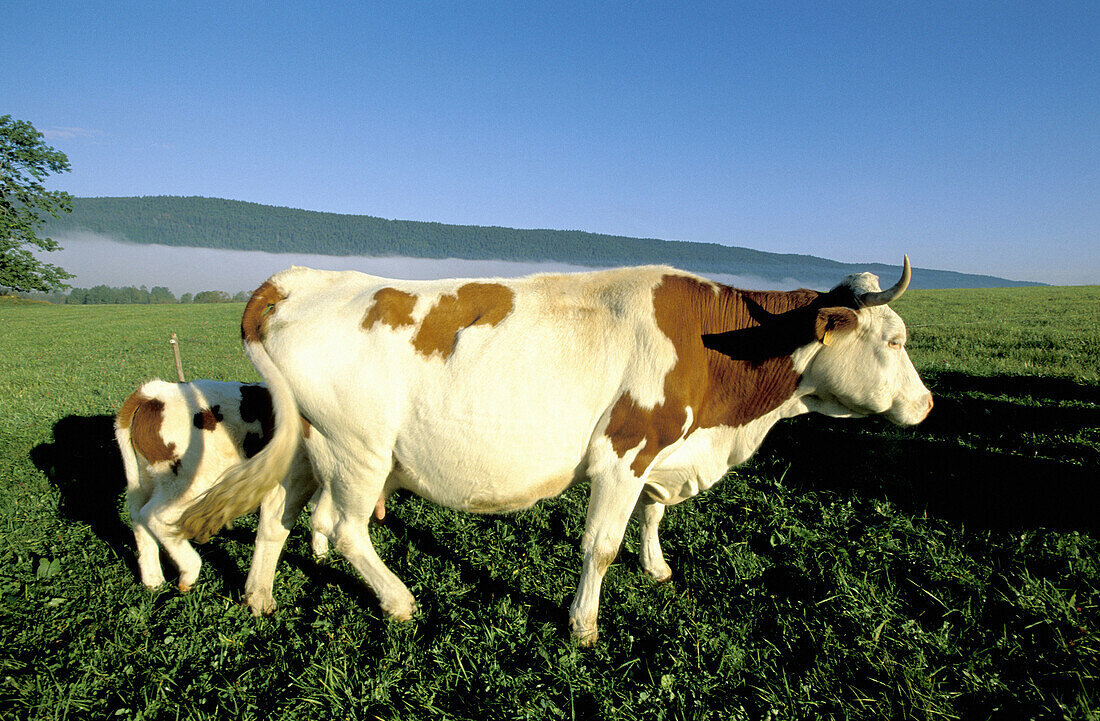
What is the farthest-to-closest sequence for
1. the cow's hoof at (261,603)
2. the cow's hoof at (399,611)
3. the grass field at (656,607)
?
the cow's hoof at (261,603) < the cow's hoof at (399,611) < the grass field at (656,607)

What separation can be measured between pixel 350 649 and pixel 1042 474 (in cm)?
635

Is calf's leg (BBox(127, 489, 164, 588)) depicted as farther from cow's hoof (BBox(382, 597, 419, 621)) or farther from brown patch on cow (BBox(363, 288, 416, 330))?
brown patch on cow (BBox(363, 288, 416, 330))

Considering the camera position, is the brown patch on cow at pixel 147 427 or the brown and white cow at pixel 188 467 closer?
the brown and white cow at pixel 188 467

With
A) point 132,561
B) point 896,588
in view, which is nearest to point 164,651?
point 132,561

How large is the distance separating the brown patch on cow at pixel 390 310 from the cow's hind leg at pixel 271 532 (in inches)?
60.3

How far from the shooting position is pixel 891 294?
356cm

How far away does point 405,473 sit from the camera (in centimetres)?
371

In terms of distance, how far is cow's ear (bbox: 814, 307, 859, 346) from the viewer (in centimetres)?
378

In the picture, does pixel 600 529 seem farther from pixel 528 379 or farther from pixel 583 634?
pixel 528 379

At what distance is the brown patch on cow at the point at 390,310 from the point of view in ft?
11.6

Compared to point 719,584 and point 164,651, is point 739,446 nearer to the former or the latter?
point 719,584

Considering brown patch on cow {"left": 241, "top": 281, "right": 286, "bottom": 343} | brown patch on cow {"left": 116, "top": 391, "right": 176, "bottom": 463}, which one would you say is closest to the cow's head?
brown patch on cow {"left": 241, "top": 281, "right": 286, "bottom": 343}

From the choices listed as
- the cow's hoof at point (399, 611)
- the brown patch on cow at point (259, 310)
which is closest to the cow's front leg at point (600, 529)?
the cow's hoof at point (399, 611)

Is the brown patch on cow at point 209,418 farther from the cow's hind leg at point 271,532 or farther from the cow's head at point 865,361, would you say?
the cow's head at point 865,361
